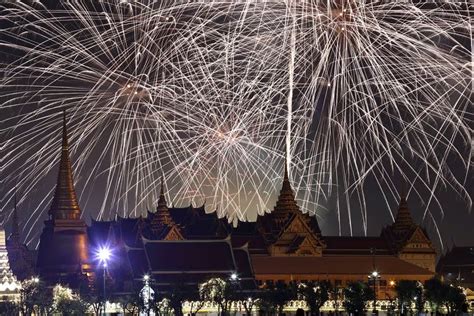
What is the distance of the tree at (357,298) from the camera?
8381 cm

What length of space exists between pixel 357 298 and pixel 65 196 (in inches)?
1865

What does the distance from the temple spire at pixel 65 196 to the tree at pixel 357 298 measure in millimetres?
41598

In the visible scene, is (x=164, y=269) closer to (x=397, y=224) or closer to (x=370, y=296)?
(x=370, y=296)

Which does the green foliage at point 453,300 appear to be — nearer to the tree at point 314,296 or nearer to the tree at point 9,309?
the tree at point 314,296

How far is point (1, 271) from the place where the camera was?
116 meters

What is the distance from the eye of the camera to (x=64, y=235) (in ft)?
409

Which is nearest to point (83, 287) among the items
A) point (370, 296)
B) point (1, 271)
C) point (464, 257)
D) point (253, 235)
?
point (1, 271)

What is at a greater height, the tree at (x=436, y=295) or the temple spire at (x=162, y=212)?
the temple spire at (x=162, y=212)

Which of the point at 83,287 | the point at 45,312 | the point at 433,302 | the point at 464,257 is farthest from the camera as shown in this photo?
the point at 464,257

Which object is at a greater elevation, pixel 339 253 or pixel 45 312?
pixel 339 253

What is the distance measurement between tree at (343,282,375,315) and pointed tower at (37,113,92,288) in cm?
3638

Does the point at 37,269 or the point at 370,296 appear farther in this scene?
the point at 37,269

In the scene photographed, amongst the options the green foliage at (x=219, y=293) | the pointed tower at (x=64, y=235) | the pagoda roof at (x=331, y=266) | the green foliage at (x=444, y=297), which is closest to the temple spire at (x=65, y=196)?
the pointed tower at (x=64, y=235)

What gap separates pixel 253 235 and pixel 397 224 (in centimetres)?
1728
